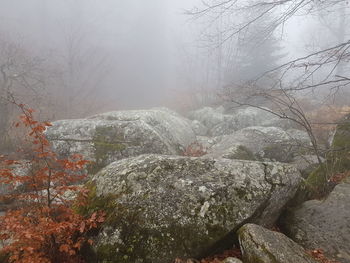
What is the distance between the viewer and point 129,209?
3230 mm

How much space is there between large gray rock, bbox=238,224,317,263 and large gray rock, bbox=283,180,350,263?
0.69 metres

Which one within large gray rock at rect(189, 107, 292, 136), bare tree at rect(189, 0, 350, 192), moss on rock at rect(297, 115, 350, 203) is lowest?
large gray rock at rect(189, 107, 292, 136)

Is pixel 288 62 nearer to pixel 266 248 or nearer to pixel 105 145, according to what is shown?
pixel 266 248

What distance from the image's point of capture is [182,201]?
326 centimetres

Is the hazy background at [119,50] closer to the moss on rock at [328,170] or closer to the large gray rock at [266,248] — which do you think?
the moss on rock at [328,170]

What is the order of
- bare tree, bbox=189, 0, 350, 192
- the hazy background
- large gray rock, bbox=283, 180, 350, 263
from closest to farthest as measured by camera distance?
1. large gray rock, bbox=283, 180, 350, 263
2. bare tree, bbox=189, 0, 350, 192
3. the hazy background

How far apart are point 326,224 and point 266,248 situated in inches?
61.8

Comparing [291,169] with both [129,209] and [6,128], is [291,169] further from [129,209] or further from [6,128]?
[6,128]

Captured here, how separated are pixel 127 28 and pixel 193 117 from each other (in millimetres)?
21558

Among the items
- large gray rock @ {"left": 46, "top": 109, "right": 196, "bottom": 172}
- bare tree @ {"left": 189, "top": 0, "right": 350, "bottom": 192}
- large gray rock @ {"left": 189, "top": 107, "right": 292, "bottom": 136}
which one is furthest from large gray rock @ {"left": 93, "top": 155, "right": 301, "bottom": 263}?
large gray rock @ {"left": 189, "top": 107, "right": 292, "bottom": 136}

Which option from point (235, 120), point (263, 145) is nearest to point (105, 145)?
point (263, 145)

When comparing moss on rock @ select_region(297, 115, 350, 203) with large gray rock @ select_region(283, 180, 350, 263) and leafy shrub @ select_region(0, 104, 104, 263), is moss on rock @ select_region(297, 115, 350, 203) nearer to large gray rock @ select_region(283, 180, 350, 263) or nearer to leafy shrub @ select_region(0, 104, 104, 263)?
large gray rock @ select_region(283, 180, 350, 263)

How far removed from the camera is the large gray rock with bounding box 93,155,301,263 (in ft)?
9.83

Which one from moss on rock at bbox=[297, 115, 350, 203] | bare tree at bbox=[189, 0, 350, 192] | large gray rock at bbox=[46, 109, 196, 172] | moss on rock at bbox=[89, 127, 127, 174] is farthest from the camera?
large gray rock at bbox=[46, 109, 196, 172]
